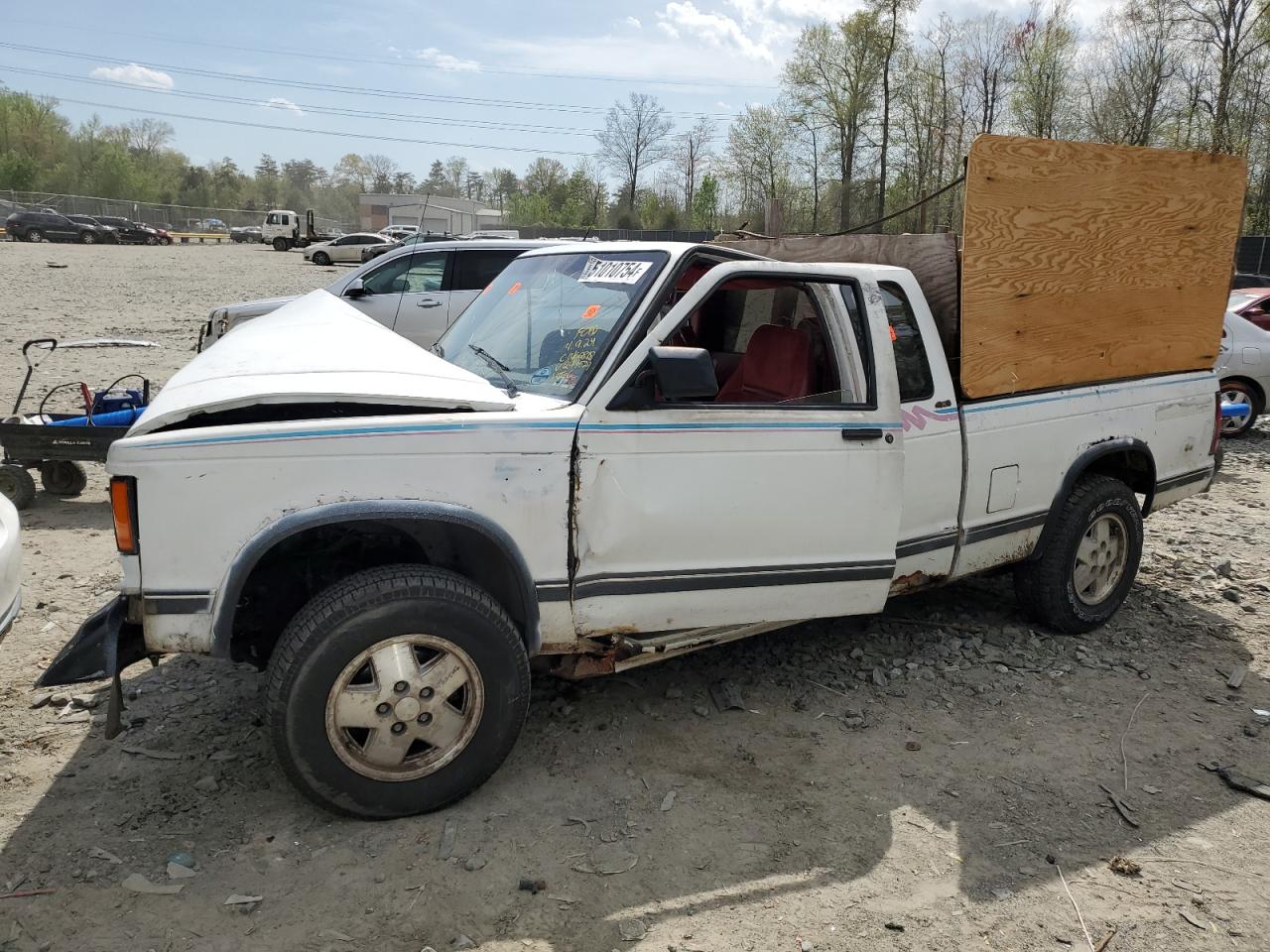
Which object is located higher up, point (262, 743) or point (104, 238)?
point (104, 238)

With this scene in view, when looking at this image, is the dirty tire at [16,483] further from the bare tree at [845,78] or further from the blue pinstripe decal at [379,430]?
the bare tree at [845,78]

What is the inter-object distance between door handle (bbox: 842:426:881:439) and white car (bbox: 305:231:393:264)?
127 ft

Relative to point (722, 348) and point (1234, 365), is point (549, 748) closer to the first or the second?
point (722, 348)

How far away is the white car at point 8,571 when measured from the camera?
3.37 metres

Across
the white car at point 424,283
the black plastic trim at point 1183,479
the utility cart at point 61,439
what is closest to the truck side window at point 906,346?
the black plastic trim at point 1183,479

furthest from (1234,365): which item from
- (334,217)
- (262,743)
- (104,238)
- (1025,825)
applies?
(334,217)

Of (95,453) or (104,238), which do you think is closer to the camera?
(95,453)

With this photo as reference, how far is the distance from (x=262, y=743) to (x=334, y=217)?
407 feet

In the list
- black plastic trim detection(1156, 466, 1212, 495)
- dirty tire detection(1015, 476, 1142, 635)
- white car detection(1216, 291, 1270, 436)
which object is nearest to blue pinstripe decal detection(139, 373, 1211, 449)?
dirty tire detection(1015, 476, 1142, 635)

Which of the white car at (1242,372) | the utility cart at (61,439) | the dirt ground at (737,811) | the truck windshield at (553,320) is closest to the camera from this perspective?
the dirt ground at (737,811)

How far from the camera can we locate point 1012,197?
14.4ft

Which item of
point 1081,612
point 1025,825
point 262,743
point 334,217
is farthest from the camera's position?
point 334,217

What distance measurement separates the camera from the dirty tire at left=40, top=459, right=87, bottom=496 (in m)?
7.30

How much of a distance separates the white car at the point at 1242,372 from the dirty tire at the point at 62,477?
38.2ft
